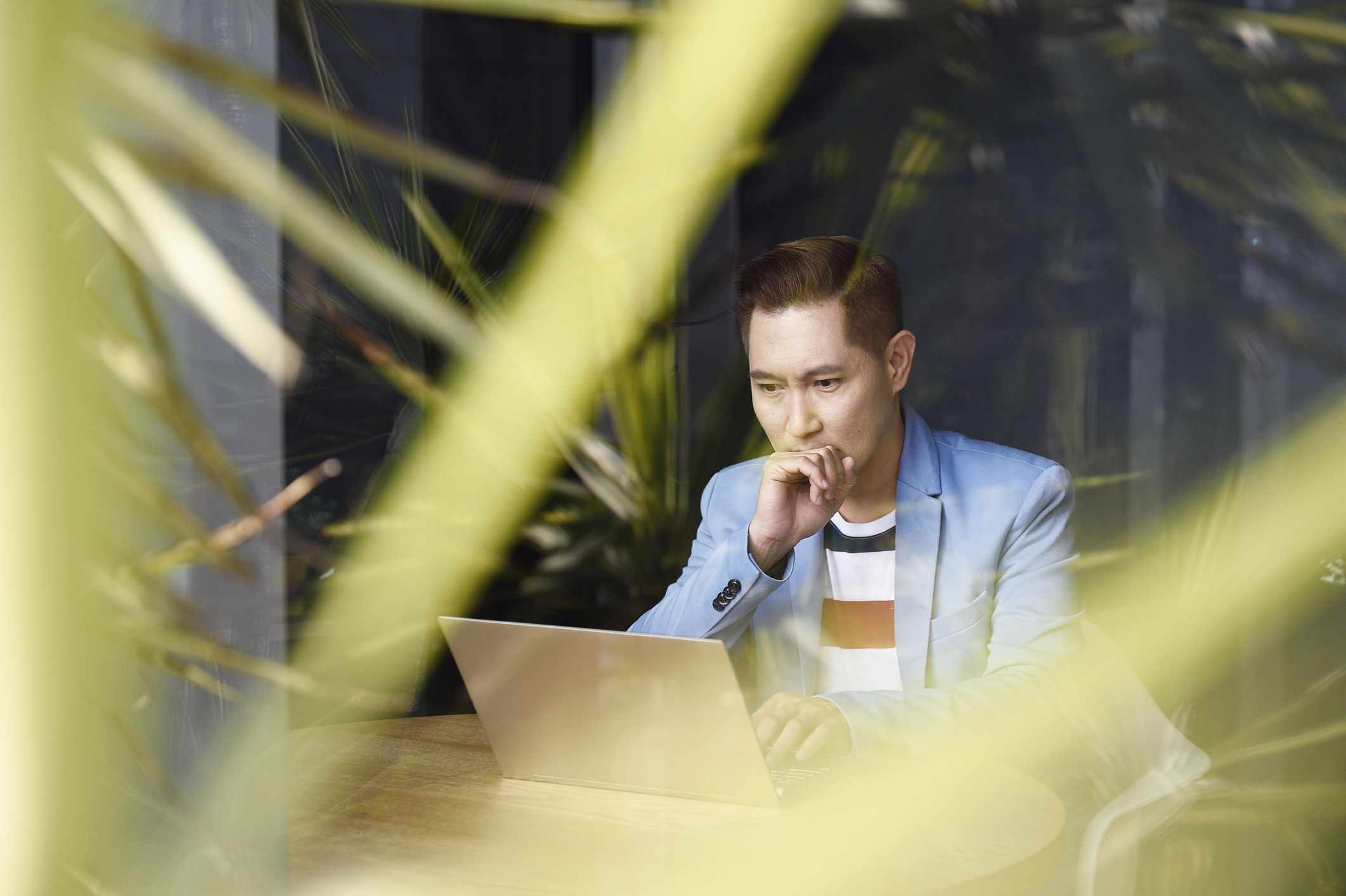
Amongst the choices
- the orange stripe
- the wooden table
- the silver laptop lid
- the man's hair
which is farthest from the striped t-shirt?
the silver laptop lid

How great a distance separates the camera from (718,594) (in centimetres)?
137

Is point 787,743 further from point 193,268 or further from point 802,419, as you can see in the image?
point 193,268

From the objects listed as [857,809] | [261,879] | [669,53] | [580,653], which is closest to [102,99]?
[261,879]

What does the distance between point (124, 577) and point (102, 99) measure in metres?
0.13

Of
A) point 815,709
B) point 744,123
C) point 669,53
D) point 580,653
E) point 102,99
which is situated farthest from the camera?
point 744,123

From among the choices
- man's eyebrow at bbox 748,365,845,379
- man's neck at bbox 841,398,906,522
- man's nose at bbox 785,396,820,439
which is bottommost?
man's neck at bbox 841,398,906,522

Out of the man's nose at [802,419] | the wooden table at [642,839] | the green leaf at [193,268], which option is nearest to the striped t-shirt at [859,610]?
the man's nose at [802,419]

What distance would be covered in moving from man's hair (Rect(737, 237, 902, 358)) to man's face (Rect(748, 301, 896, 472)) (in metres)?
0.01

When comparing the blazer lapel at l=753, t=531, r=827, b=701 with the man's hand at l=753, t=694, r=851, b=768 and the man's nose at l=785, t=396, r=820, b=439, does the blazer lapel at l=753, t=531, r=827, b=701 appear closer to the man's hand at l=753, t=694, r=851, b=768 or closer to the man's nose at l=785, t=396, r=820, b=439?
the man's nose at l=785, t=396, r=820, b=439

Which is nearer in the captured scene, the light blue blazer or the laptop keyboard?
the laptop keyboard

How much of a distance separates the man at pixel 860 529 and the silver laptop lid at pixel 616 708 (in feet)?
1.50

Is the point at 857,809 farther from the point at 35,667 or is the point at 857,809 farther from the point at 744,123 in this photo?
the point at 744,123

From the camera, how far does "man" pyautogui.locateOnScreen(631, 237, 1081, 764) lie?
1365mm

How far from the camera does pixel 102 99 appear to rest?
288 millimetres
